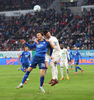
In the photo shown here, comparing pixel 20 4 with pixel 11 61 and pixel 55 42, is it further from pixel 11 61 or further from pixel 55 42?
pixel 55 42

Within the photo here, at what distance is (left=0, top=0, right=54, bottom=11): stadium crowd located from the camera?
43.2 meters

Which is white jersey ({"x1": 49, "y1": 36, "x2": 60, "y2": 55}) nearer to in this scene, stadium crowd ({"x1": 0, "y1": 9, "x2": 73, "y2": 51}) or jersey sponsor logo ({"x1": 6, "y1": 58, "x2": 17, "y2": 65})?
jersey sponsor logo ({"x1": 6, "y1": 58, "x2": 17, "y2": 65})

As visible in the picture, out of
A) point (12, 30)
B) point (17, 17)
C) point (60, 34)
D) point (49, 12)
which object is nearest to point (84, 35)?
point (60, 34)

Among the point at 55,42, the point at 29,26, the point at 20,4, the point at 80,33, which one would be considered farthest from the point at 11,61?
the point at 55,42

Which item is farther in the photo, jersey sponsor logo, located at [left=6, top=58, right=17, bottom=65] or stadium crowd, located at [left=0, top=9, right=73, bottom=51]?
stadium crowd, located at [left=0, top=9, right=73, bottom=51]

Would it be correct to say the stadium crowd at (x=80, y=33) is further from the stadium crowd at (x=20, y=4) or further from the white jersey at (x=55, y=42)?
the white jersey at (x=55, y=42)

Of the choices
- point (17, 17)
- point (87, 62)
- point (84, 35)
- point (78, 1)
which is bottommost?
point (87, 62)

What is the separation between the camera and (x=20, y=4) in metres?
44.8

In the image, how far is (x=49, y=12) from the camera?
39.2 meters

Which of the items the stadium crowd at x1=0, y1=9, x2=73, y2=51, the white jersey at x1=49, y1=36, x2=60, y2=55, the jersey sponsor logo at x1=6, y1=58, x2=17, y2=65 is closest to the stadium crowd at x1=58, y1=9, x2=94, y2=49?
the stadium crowd at x1=0, y1=9, x2=73, y2=51

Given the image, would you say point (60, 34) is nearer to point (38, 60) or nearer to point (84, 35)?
point (84, 35)

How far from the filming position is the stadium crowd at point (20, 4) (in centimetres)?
4319

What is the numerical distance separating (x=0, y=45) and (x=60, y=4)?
15.8 m

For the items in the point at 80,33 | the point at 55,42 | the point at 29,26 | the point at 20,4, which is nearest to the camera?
the point at 55,42
